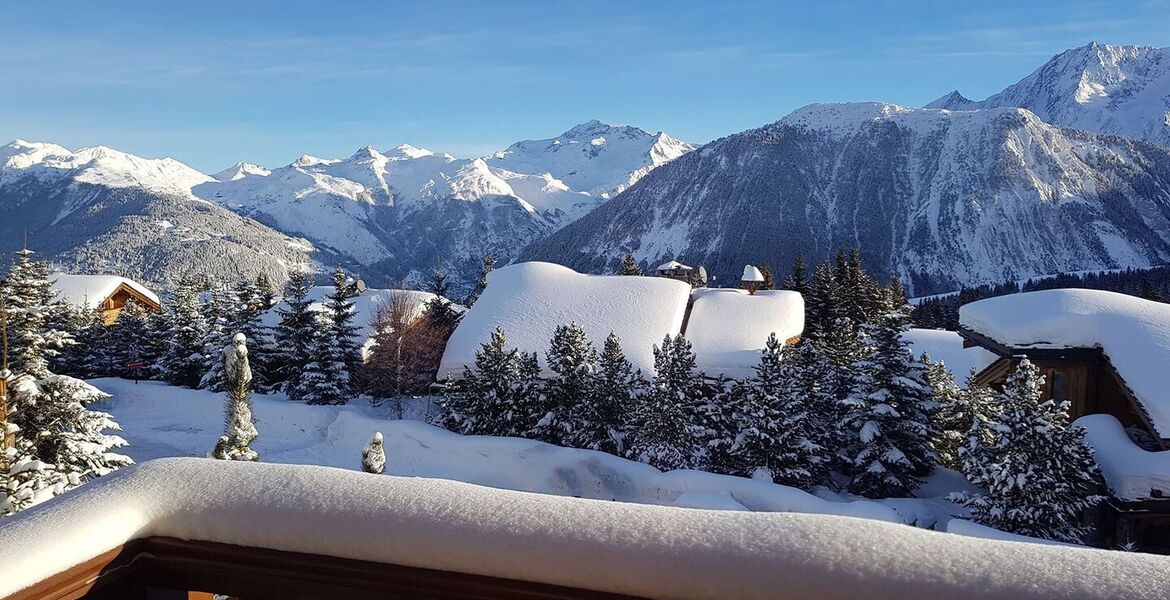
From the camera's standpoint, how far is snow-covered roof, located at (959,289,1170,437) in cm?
1192

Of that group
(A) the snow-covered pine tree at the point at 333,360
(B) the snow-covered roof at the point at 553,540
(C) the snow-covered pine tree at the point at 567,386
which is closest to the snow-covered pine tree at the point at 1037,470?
(C) the snow-covered pine tree at the point at 567,386

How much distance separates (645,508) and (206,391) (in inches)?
1103

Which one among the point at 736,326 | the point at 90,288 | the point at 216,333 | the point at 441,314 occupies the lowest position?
the point at 216,333

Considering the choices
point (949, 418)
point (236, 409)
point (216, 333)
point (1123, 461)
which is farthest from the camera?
point (216, 333)

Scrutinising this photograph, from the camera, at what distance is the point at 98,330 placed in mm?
32656

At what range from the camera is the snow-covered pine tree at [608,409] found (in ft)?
62.2

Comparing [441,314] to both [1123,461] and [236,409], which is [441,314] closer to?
[236,409]

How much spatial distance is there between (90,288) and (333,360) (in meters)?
26.3

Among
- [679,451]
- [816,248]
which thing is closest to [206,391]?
[679,451]

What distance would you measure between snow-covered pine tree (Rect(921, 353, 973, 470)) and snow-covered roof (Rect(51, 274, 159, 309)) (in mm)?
41042

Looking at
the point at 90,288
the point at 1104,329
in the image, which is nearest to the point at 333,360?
the point at 1104,329

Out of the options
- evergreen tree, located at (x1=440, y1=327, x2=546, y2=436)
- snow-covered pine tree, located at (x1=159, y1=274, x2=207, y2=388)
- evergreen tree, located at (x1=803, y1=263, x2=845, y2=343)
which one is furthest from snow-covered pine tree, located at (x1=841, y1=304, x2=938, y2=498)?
snow-covered pine tree, located at (x1=159, y1=274, x2=207, y2=388)

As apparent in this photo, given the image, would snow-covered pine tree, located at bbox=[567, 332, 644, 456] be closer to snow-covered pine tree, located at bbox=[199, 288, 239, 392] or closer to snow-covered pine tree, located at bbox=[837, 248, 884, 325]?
snow-covered pine tree, located at bbox=[199, 288, 239, 392]

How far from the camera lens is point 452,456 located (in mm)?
19125
